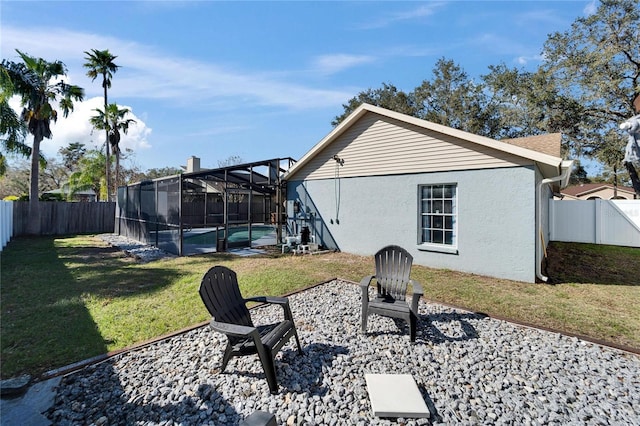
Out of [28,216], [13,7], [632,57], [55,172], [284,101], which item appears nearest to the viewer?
[13,7]

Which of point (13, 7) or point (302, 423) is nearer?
point (302, 423)

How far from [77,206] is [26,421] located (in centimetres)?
1812

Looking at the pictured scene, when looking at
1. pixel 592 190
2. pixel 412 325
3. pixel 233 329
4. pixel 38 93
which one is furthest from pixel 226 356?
pixel 592 190

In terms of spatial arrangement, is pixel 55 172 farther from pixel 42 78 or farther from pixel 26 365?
pixel 26 365

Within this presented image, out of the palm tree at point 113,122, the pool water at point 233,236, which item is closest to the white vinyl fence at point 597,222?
the pool water at point 233,236

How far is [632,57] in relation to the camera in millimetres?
15461

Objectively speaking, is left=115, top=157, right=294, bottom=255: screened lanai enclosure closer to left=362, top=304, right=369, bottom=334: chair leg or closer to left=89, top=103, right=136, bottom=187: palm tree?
left=89, top=103, right=136, bottom=187: palm tree

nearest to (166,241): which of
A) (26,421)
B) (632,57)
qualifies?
(26,421)

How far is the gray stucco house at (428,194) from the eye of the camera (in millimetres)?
6688

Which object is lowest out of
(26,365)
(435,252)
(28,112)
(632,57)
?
(26,365)

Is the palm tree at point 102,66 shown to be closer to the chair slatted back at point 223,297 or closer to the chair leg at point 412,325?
the chair slatted back at point 223,297

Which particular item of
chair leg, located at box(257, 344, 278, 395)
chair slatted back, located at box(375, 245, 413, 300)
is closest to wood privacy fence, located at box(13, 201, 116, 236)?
chair leg, located at box(257, 344, 278, 395)

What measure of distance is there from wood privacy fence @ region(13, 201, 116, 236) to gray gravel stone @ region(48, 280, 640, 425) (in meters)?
16.8

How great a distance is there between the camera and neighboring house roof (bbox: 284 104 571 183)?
6301 millimetres
